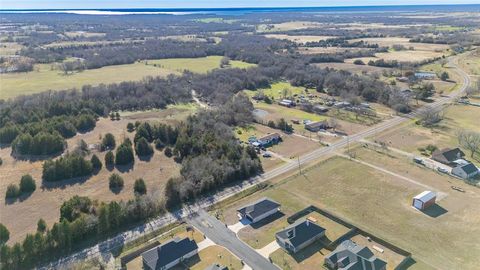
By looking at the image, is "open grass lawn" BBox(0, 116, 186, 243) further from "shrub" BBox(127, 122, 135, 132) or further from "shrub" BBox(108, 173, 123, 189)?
"shrub" BBox(127, 122, 135, 132)

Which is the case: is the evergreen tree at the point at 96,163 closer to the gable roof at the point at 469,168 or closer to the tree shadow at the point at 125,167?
the tree shadow at the point at 125,167

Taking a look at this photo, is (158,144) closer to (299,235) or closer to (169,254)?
(169,254)

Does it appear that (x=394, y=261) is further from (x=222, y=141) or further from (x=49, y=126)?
(x=49, y=126)

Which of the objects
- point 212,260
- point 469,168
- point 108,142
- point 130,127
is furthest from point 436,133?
point 108,142

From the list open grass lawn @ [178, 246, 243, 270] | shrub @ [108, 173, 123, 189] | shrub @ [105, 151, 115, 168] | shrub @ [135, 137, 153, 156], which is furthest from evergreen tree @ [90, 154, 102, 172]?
open grass lawn @ [178, 246, 243, 270]

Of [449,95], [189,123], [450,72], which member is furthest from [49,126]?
[450,72]

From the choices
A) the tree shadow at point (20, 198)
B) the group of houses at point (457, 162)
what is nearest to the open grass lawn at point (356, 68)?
the group of houses at point (457, 162)
